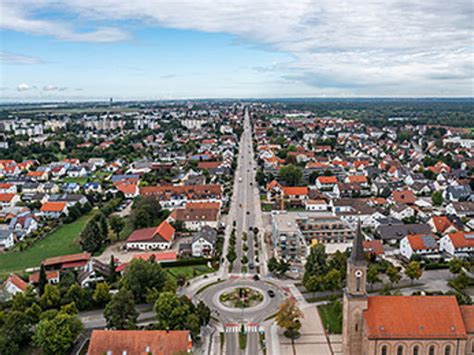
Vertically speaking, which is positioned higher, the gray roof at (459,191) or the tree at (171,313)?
the gray roof at (459,191)

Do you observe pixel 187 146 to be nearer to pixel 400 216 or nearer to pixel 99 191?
pixel 99 191

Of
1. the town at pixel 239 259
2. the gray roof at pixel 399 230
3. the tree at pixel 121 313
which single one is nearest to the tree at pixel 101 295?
the town at pixel 239 259

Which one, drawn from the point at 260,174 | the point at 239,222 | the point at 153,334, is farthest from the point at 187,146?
the point at 153,334

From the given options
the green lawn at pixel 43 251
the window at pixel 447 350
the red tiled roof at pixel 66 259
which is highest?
the window at pixel 447 350

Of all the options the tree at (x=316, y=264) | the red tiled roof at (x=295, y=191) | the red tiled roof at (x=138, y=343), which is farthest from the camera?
the red tiled roof at (x=295, y=191)

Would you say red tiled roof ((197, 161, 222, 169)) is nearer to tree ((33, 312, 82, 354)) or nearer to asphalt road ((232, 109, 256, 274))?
asphalt road ((232, 109, 256, 274))

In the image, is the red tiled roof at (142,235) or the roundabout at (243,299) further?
the red tiled roof at (142,235)

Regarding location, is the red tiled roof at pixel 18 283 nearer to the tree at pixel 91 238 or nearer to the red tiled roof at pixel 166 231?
the tree at pixel 91 238

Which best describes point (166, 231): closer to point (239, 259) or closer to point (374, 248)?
point (239, 259)

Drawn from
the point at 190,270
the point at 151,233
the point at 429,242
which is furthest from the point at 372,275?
the point at 151,233
